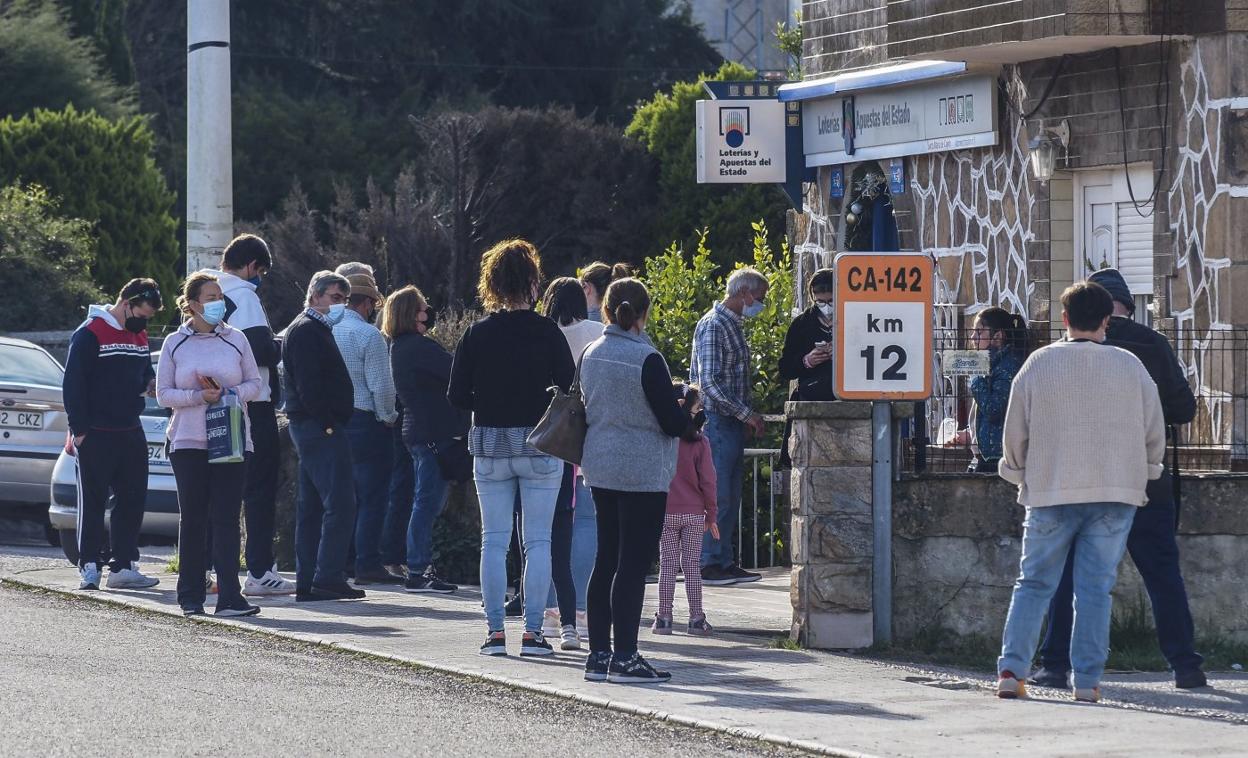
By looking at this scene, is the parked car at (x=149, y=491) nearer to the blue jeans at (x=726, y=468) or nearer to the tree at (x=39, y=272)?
the blue jeans at (x=726, y=468)

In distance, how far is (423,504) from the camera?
13297mm

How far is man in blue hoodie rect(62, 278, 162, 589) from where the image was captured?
43.6 feet

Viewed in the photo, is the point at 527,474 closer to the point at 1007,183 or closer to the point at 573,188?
the point at 1007,183

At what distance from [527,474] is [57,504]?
606 cm

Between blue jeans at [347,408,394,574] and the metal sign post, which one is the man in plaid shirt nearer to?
blue jeans at [347,408,394,574]

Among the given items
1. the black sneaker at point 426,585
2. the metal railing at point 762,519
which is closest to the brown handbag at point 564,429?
the black sneaker at point 426,585

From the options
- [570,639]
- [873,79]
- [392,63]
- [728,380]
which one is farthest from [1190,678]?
[392,63]

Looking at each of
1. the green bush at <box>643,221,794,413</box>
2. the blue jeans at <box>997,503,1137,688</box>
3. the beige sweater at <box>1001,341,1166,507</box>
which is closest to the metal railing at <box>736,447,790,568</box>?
the green bush at <box>643,221,794,413</box>

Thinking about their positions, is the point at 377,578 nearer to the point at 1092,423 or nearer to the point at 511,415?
the point at 511,415

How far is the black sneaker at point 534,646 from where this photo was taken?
10.5 meters

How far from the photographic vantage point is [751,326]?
1645 cm

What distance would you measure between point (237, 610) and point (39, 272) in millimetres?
16888

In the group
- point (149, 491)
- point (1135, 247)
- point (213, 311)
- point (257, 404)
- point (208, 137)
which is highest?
point (208, 137)

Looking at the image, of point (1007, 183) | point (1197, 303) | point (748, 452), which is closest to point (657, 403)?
point (748, 452)
